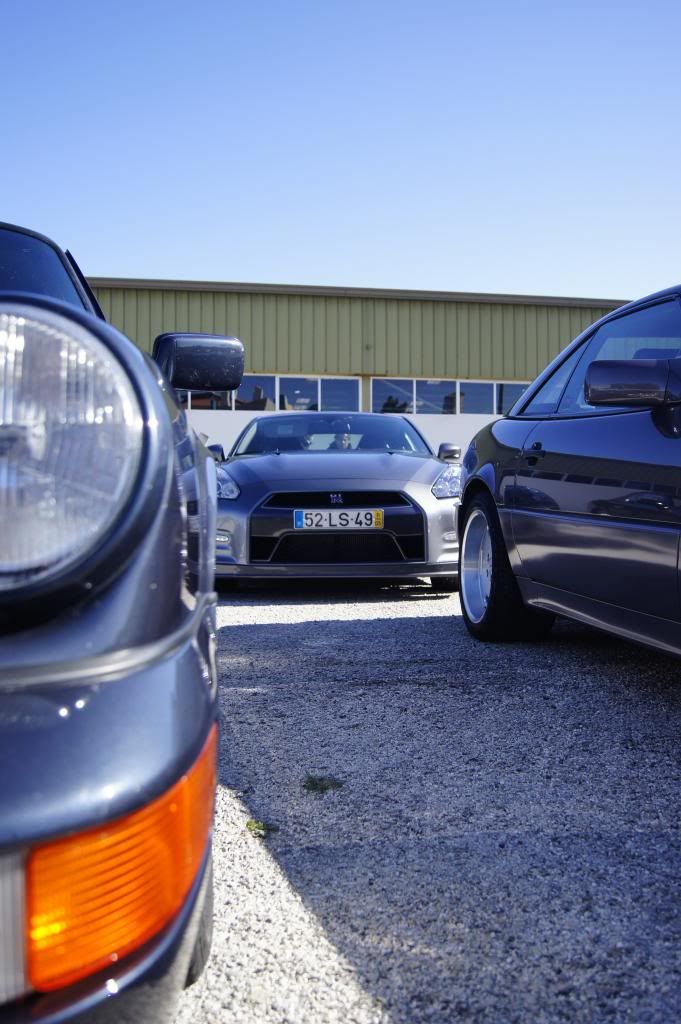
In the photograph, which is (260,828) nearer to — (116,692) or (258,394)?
(116,692)

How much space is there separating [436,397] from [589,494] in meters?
17.5

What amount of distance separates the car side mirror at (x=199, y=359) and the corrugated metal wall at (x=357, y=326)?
55.9ft

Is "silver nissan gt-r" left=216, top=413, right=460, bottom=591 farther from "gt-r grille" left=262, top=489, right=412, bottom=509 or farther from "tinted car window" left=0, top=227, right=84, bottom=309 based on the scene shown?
"tinted car window" left=0, top=227, right=84, bottom=309

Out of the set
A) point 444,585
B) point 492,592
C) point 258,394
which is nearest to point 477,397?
point 258,394

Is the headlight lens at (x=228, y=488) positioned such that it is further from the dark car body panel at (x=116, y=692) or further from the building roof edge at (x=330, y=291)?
the building roof edge at (x=330, y=291)

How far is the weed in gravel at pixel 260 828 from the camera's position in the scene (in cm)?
196

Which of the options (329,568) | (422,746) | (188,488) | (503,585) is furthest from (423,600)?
(188,488)

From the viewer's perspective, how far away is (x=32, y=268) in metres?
1.90

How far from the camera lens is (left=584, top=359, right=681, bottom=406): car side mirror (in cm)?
238

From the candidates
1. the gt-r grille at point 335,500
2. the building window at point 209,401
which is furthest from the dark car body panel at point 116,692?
the building window at point 209,401

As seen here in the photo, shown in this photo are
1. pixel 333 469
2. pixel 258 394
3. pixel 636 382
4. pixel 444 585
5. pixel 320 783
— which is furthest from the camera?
pixel 258 394

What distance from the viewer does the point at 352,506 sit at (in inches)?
211

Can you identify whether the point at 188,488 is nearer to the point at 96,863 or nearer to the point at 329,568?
the point at 96,863

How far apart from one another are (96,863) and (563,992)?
0.86 metres
